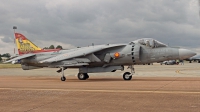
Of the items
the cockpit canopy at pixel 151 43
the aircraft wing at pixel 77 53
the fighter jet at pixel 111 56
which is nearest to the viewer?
the fighter jet at pixel 111 56

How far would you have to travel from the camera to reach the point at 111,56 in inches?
778

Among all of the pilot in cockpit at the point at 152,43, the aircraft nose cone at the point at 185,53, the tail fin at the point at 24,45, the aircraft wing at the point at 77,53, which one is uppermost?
the tail fin at the point at 24,45

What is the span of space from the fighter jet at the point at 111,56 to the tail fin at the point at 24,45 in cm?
114

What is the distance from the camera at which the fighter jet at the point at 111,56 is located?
1880 centimetres

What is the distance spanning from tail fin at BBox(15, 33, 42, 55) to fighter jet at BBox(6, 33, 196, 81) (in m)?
1.14

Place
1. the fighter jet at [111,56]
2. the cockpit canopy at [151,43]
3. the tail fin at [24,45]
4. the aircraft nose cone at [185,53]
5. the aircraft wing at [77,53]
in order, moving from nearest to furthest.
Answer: the aircraft nose cone at [185,53], the fighter jet at [111,56], the cockpit canopy at [151,43], the aircraft wing at [77,53], the tail fin at [24,45]

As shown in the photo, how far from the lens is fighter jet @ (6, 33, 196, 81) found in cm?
1880

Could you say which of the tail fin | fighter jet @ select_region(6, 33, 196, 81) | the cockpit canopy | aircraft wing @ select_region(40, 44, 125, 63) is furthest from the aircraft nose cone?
the tail fin

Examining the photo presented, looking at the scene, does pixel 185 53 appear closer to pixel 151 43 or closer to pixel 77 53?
pixel 151 43

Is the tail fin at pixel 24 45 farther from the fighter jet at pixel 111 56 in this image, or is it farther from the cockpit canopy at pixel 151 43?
the cockpit canopy at pixel 151 43

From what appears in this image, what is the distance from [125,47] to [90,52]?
2705mm

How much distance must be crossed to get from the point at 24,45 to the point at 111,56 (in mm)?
8720

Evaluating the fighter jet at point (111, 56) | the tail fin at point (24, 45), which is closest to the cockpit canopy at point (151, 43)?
the fighter jet at point (111, 56)

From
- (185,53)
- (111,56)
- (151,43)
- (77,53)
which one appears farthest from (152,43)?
(77,53)
